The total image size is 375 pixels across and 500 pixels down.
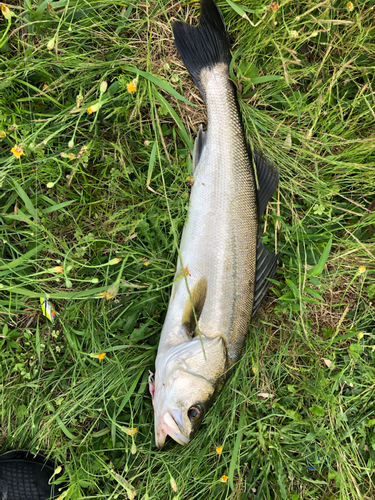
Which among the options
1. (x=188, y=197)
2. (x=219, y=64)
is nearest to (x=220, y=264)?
(x=188, y=197)

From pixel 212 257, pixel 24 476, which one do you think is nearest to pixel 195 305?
pixel 212 257

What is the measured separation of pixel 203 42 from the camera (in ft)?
7.82

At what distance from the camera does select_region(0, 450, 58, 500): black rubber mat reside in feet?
8.13

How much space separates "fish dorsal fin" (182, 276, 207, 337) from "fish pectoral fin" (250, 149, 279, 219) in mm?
743

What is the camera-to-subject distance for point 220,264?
87.4 inches

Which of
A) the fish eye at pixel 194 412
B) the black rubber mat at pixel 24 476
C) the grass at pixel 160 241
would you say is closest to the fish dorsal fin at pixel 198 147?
the grass at pixel 160 241

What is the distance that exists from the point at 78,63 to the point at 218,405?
2.83m

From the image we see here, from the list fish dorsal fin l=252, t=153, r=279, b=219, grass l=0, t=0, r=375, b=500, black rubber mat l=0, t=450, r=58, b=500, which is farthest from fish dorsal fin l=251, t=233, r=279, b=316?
black rubber mat l=0, t=450, r=58, b=500

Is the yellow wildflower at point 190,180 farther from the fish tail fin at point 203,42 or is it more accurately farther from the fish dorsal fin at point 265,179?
the fish tail fin at point 203,42

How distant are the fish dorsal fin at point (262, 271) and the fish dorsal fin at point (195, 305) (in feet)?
1.45

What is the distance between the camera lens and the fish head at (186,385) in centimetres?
209

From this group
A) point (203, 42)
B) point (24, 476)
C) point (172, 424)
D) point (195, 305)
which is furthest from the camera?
point (24, 476)

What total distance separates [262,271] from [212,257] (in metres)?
0.46

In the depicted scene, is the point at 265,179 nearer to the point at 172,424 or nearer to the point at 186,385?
the point at 186,385
